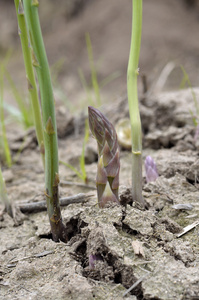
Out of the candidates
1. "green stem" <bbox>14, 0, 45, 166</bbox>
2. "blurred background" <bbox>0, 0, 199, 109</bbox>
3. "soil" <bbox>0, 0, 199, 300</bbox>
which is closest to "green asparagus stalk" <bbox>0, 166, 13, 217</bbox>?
Answer: "soil" <bbox>0, 0, 199, 300</bbox>

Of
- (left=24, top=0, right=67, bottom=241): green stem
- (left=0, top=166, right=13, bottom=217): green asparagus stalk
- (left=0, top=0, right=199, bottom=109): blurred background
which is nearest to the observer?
(left=24, top=0, right=67, bottom=241): green stem

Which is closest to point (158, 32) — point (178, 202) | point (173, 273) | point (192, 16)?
point (192, 16)

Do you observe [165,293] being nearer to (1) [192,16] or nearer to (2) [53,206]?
(2) [53,206]

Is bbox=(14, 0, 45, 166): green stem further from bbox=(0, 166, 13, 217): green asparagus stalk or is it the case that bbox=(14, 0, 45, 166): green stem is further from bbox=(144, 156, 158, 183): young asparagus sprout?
bbox=(144, 156, 158, 183): young asparagus sprout

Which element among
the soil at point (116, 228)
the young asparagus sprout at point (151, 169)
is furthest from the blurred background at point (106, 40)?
the young asparagus sprout at point (151, 169)

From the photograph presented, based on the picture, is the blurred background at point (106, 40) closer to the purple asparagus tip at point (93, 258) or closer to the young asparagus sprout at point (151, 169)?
the young asparagus sprout at point (151, 169)
